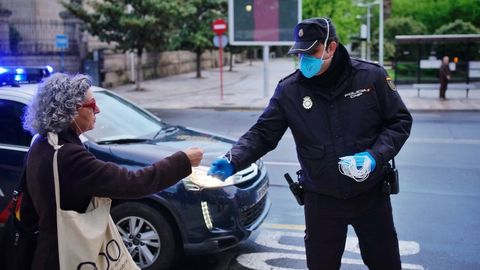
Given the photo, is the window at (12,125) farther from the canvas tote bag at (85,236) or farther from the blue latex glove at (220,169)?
the canvas tote bag at (85,236)

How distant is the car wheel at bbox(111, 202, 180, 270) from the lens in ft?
14.3

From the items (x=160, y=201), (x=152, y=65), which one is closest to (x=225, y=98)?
(x=152, y=65)

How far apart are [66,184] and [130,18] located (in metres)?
22.1

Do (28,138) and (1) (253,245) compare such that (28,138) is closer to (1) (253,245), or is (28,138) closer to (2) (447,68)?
(1) (253,245)

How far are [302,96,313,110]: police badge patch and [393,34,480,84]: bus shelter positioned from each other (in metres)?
20.5

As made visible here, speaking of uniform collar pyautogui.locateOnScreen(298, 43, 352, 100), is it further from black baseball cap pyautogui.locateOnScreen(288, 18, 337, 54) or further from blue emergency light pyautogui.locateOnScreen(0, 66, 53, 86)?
blue emergency light pyautogui.locateOnScreen(0, 66, 53, 86)

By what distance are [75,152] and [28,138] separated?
233cm

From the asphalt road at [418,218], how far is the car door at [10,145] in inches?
61.0

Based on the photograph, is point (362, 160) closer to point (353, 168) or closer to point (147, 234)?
point (353, 168)

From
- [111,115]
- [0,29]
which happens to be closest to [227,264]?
[111,115]

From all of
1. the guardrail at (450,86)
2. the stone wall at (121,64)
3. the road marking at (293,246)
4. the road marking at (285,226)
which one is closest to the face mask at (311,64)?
the road marking at (293,246)

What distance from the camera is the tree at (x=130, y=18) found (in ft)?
78.5

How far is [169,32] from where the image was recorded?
25.8 m

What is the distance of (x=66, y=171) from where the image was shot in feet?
8.03
